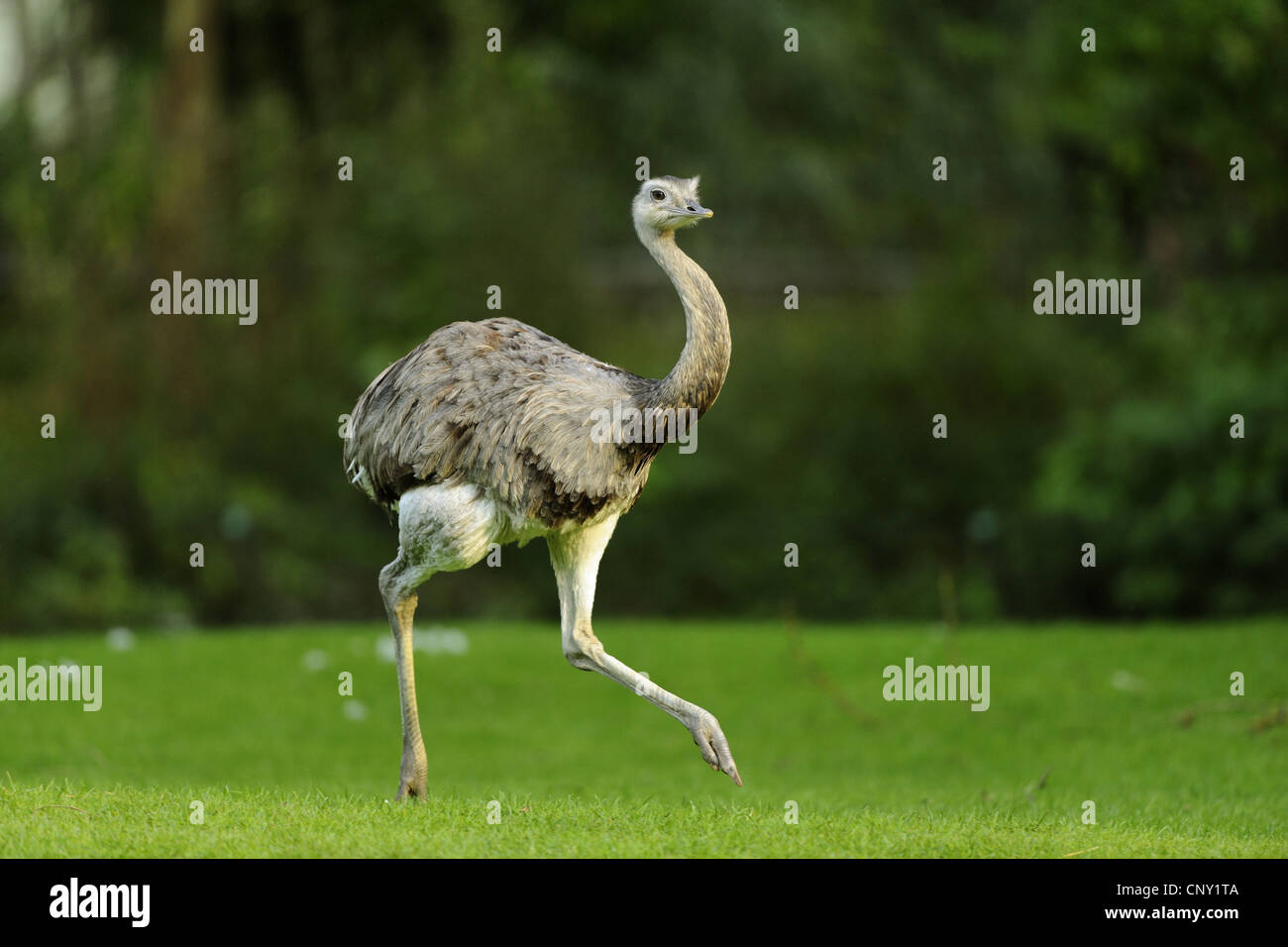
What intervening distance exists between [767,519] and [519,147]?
4.82m

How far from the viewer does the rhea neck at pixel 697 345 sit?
22.9 ft

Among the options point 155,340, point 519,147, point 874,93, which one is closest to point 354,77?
point 519,147

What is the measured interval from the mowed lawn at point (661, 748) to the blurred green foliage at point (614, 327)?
250cm

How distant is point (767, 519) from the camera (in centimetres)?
1948

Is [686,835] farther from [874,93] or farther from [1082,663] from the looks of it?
[874,93]

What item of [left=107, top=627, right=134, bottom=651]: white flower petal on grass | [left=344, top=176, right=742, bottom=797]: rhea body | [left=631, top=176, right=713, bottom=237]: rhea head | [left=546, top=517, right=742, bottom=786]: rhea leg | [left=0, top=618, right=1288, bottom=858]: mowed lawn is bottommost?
[left=0, top=618, right=1288, bottom=858]: mowed lawn

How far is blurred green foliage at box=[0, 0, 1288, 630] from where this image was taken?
1734cm

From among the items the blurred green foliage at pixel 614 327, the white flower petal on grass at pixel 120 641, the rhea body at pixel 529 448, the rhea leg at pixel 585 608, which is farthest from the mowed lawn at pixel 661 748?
the blurred green foliage at pixel 614 327

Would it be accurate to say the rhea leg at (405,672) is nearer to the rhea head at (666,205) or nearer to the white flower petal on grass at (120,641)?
the rhea head at (666,205)

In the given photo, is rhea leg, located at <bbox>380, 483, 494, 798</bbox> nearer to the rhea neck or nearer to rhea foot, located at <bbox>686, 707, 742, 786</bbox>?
A: the rhea neck

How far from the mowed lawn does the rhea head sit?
2261mm

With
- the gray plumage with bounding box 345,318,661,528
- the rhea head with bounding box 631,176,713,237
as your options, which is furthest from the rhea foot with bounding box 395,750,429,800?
the rhea head with bounding box 631,176,713,237

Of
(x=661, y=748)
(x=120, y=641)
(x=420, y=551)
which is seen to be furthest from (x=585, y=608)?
(x=120, y=641)

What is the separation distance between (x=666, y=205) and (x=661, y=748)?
5450 mm
